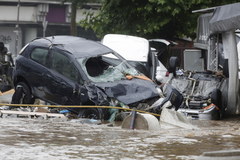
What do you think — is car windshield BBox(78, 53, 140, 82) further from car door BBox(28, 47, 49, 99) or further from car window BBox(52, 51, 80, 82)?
car door BBox(28, 47, 49, 99)

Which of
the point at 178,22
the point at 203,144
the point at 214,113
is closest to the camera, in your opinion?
the point at 203,144

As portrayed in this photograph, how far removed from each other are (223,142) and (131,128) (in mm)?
2157

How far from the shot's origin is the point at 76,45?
18.0 metres

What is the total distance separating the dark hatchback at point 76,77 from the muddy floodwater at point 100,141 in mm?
869

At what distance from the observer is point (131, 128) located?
14719 mm

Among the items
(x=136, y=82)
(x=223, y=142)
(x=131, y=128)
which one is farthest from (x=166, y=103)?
(x=223, y=142)

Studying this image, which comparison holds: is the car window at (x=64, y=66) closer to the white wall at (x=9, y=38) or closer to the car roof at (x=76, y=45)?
the car roof at (x=76, y=45)

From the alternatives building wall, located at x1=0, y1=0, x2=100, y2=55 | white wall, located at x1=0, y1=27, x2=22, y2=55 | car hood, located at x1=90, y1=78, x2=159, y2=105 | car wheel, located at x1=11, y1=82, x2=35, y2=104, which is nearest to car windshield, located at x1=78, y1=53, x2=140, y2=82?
car hood, located at x1=90, y1=78, x2=159, y2=105

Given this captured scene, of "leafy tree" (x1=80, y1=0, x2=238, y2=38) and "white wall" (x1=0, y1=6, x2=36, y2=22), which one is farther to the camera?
"white wall" (x1=0, y1=6, x2=36, y2=22)

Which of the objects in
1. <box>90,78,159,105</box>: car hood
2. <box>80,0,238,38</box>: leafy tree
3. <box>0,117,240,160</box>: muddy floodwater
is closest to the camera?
<box>0,117,240,160</box>: muddy floodwater

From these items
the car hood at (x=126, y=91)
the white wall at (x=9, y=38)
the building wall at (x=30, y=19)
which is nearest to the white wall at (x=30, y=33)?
the building wall at (x=30, y=19)

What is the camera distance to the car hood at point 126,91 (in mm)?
→ 16219

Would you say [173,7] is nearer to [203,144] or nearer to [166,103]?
[166,103]

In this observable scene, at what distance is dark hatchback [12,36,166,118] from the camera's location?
16391 mm
